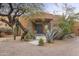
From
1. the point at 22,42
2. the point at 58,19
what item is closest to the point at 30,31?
the point at 22,42

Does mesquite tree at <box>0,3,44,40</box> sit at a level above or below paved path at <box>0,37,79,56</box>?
above

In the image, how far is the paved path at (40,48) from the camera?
1849mm

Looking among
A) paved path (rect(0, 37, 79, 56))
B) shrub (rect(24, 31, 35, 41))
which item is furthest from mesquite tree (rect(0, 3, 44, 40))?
paved path (rect(0, 37, 79, 56))

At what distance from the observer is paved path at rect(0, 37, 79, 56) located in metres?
1.85

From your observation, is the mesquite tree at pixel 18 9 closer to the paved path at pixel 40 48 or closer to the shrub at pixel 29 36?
the shrub at pixel 29 36

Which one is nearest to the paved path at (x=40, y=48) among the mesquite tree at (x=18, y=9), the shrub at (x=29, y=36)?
the shrub at (x=29, y=36)

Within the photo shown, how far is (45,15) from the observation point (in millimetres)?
1871

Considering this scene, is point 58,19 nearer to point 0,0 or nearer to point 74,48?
point 74,48

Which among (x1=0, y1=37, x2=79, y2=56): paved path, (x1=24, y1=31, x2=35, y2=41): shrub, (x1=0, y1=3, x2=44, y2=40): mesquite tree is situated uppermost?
(x1=0, y1=3, x2=44, y2=40): mesquite tree

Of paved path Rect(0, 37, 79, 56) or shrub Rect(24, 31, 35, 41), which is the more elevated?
shrub Rect(24, 31, 35, 41)

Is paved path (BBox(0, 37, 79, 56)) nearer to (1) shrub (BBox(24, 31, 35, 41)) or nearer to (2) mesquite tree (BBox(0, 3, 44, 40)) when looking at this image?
(1) shrub (BBox(24, 31, 35, 41))

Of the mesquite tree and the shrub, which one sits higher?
the mesquite tree

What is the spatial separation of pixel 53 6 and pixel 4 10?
550 millimetres

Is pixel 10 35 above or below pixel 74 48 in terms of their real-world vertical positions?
above
